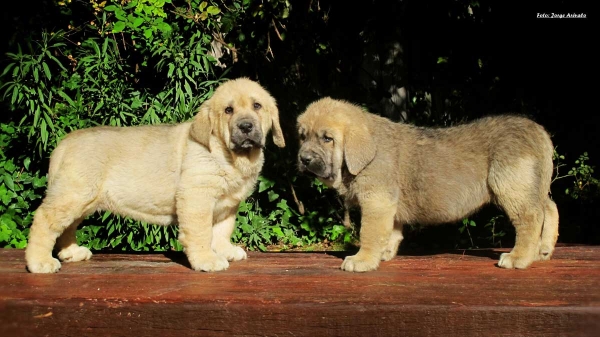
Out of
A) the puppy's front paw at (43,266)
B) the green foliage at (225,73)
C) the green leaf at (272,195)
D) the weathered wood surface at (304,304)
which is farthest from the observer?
the green leaf at (272,195)

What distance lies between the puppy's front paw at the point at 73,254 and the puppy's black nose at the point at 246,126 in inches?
69.0

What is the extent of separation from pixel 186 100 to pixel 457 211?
12.2 ft

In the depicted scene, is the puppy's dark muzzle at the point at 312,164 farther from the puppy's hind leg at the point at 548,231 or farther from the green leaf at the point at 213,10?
the green leaf at the point at 213,10

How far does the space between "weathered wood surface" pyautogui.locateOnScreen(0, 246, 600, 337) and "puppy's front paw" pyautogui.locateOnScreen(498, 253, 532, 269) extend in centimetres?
21

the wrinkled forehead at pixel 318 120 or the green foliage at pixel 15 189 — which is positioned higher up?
the wrinkled forehead at pixel 318 120

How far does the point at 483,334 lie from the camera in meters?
3.65

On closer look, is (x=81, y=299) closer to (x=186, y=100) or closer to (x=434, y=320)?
(x=434, y=320)

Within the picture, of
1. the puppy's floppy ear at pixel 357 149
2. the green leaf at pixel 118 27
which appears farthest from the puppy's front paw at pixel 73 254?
the green leaf at pixel 118 27

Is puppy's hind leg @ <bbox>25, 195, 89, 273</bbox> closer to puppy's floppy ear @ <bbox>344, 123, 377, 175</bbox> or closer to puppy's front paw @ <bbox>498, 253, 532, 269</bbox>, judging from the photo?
puppy's floppy ear @ <bbox>344, 123, 377, 175</bbox>

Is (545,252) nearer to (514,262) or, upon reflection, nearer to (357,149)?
(514,262)

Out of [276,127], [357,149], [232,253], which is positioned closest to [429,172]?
[357,149]

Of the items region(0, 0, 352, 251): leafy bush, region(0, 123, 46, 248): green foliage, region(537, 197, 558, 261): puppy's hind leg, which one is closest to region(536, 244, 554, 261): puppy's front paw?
region(537, 197, 558, 261): puppy's hind leg

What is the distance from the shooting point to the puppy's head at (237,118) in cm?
486

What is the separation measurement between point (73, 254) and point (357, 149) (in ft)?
8.20
